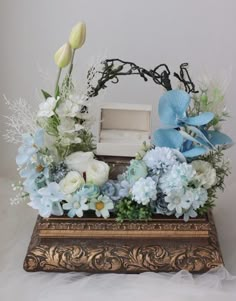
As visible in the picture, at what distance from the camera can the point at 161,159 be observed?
3.24ft

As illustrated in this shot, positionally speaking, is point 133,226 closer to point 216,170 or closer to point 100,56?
point 216,170

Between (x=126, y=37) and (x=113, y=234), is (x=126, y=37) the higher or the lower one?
the higher one

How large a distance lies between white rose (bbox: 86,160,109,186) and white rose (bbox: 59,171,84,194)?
0.06ft

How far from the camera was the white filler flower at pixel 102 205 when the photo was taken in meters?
0.99

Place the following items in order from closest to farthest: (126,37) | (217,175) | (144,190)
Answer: (144,190) < (217,175) < (126,37)

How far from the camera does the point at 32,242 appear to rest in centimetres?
105

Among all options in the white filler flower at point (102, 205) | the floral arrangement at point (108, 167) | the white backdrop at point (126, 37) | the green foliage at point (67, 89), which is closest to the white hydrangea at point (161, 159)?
the floral arrangement at point (108, 167)

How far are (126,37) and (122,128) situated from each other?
1.33 ft

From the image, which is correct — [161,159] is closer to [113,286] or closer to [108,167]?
[108,167]

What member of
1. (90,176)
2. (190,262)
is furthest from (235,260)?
(90,176)

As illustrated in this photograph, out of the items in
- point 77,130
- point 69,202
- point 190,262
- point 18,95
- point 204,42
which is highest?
point 204,42

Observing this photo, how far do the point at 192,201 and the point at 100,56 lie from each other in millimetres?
563

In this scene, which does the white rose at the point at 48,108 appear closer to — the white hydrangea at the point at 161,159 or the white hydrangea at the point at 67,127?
the white hydrangea at the point at 67,127

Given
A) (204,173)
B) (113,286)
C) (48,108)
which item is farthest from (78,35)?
(113,286)
